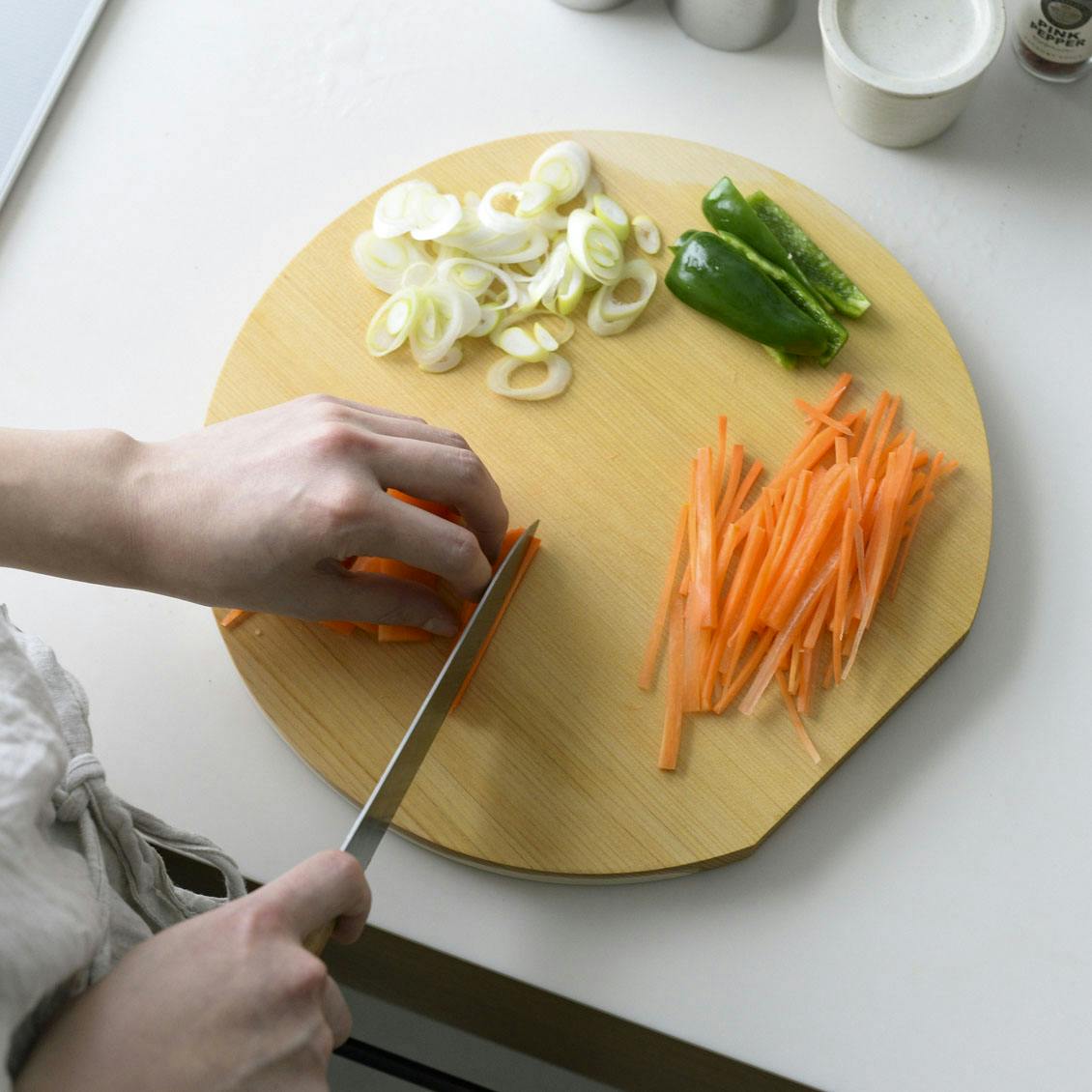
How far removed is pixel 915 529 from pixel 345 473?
61 centimetres

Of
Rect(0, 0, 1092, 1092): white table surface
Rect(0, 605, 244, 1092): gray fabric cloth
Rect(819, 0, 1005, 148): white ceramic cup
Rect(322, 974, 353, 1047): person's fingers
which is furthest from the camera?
Rect(819, 0, 1005, 148): white ceramic cup

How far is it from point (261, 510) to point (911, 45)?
95cm

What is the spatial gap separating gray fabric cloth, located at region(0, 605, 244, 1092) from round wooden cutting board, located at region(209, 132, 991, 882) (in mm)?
186

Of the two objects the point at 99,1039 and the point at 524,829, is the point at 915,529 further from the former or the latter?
the point at 99,1039

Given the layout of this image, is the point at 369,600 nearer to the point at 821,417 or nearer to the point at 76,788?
the point at 76,788

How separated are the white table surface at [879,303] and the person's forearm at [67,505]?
0.63 feet

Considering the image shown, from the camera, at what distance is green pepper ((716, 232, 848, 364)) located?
133cm

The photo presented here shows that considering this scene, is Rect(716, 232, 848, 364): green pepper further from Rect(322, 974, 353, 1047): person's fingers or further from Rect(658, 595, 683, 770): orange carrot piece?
Rect(322, 974, 353, 1047): person's fingers

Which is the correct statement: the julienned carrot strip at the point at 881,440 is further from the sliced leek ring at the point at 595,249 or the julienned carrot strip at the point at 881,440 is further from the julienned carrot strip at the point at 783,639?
the sliced leek ring at the point at 595,249

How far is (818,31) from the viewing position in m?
1.60

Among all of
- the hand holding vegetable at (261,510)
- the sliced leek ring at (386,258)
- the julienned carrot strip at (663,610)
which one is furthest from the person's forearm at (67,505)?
the julienned carrot strip at (663,610)

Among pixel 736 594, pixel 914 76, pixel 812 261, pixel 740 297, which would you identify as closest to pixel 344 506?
pixel 736 594

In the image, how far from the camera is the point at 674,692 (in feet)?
3.94

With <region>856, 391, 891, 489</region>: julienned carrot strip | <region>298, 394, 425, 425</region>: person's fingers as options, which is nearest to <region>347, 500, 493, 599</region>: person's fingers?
<region>298, 394, 425, 425</region>: person's fingers
